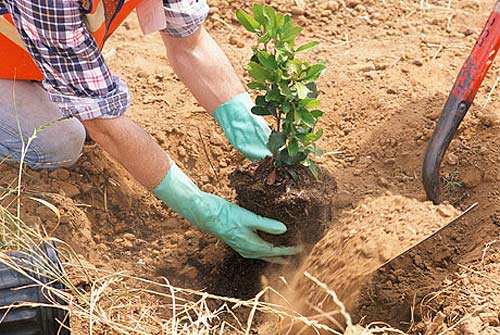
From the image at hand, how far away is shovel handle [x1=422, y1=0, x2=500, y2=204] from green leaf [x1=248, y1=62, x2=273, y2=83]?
61 centimetres

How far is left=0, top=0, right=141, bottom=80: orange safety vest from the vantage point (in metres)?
2.39

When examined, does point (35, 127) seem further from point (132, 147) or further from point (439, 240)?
point (439, 240)

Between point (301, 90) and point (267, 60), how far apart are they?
0.42ft

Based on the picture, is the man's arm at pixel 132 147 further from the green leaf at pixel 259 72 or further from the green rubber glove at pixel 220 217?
the green leaf at pixel 259 72

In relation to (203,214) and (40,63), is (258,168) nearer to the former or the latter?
(203,214)

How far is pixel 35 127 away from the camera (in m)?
2.87

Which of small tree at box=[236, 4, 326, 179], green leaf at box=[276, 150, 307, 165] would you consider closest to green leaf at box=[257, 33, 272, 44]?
small tree at box=[236, 4, 326, 179]

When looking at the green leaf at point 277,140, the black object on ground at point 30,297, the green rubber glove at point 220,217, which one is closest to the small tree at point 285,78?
the green leaf at point 277,140

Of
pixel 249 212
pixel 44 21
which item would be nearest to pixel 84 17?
pixel 44 21

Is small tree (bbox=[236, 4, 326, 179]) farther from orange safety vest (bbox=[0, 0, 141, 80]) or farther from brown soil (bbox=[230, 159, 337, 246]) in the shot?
orange safety vest (bbox=[0, 0, 141, 80])

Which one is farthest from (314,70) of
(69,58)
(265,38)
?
(69,58)

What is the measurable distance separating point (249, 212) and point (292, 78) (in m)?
0.48

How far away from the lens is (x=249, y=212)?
102 inches

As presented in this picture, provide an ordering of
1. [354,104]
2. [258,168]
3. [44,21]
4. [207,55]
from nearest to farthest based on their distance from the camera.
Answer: [44,21] → [258,168] → [207,55] → [354,104]
